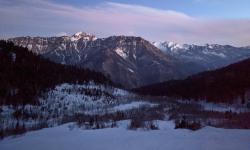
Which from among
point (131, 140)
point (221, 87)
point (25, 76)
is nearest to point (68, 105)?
point (25, 76)

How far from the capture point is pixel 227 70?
141 meters

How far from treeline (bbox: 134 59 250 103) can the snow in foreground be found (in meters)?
89.6

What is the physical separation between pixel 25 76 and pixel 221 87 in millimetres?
63203

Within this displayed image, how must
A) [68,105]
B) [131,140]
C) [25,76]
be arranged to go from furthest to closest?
[25,76], [68,105], [131,140]

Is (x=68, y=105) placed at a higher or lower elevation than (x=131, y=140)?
lower

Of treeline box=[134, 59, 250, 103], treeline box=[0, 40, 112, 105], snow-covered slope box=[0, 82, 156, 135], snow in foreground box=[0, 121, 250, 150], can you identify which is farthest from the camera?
treeline box=[134, 59, 250, 103]

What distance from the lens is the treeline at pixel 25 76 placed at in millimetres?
71750

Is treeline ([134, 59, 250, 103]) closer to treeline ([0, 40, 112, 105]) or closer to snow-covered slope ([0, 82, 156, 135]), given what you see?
snow-covered slope ([0, 82, 156, 135])

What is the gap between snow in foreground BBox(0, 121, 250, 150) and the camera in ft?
52.9

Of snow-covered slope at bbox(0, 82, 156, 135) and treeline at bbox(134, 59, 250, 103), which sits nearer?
snow-covered slope at bbox(0, 82, 156, 135)

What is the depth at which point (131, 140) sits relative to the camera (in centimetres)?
1731

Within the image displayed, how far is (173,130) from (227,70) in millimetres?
125679

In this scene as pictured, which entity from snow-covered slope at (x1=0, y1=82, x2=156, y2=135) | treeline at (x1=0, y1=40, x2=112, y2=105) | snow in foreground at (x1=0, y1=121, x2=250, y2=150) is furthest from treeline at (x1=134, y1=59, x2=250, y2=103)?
snow in foreground at (x1=0, y1=121, x2=250, y2=150)

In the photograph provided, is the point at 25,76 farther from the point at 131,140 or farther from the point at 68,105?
the point at 131,140
